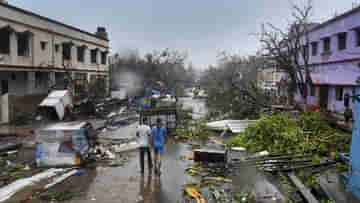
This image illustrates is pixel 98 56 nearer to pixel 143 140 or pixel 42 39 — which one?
pixel 42 39

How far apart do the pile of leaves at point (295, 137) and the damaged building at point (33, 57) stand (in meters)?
14.9

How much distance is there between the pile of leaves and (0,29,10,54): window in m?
15.3

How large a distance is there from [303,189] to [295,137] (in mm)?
3648

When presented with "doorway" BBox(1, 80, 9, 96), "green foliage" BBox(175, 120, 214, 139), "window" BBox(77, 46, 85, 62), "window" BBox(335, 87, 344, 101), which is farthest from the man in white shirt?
"window" BBox(77, 46, 85, 62)

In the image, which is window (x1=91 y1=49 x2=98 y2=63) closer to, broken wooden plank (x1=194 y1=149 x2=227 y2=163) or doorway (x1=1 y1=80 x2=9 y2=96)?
doorway (x1=1 y1=80 x2=9 y2=96)

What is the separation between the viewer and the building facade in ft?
56.4

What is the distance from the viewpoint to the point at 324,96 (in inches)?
848

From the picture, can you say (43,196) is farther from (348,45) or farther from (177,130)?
(348,45)

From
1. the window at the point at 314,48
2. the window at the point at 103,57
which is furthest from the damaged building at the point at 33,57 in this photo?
the window at the point at 314,48

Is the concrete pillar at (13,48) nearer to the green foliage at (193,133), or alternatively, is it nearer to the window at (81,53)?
the window at (81,53)

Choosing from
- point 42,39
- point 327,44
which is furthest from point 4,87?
point 327,44

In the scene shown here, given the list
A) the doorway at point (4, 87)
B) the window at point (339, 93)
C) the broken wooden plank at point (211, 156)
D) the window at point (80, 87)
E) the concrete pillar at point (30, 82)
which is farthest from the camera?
the window at point (80, 87)

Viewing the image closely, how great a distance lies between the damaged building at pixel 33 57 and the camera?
685 inches

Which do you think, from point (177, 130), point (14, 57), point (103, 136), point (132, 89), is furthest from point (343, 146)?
point (132, 89)
